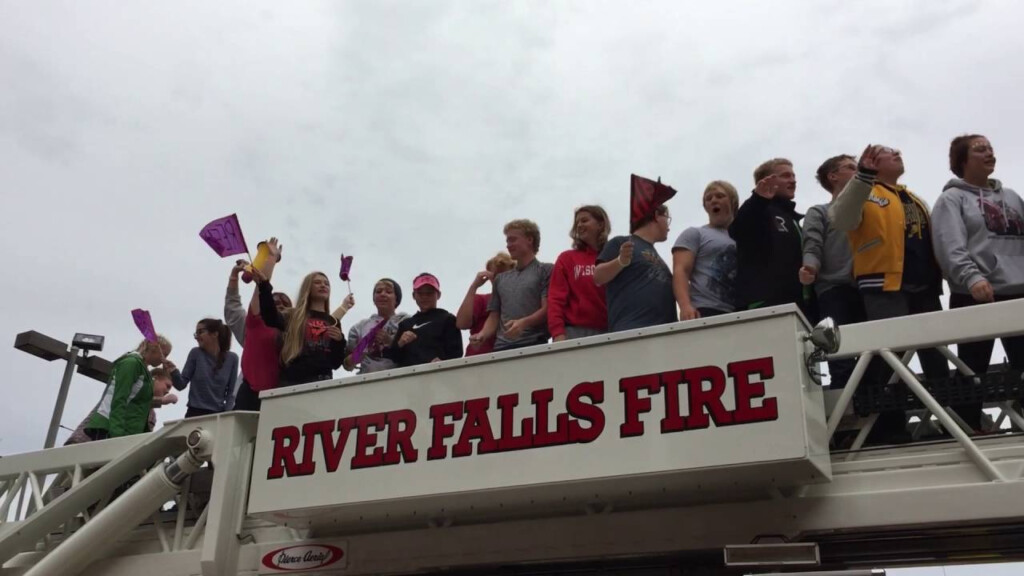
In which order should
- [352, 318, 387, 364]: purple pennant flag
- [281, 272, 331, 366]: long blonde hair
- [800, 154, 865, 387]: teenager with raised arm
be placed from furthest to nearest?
1. [352, 318, 387, 364]: purple pennant flag
2. [281, 272, 331, 366]: long blonde hair
3. [800, 154, 865, 387]: teenager with raised arm

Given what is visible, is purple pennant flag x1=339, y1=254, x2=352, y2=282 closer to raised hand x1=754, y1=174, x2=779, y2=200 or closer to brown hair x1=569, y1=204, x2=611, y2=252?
brown hair x1=569, y1=204, x2=611, y2=252

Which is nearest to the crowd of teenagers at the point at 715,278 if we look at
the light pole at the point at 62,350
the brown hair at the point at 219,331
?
the brown hair at the point at 219,331

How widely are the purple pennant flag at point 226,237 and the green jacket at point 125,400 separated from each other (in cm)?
121

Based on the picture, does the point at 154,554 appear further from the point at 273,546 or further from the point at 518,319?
the point at 518,319

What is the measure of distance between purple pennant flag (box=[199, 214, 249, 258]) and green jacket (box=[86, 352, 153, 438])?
3.98 feet

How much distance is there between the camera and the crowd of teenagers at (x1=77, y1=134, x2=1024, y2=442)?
5723 millimetres

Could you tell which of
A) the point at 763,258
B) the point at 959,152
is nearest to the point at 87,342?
the point at 763,258

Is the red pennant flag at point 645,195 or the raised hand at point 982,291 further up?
the red pennant flag at point 645,195

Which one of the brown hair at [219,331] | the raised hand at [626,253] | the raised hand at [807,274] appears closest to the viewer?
the raised hand at [807,274]

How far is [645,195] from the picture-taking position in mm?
6297

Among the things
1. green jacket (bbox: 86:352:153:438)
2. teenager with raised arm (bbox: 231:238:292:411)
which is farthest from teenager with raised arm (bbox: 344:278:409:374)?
green jacket (bbox: 86:352:153:438)

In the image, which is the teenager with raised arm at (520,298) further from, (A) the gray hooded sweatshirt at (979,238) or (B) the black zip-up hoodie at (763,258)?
→ (A) the gray hooded sweatshirt at (979,238)

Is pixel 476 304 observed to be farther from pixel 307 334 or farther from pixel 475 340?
pixel 307 334

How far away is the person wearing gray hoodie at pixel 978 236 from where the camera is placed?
5.57 meters
